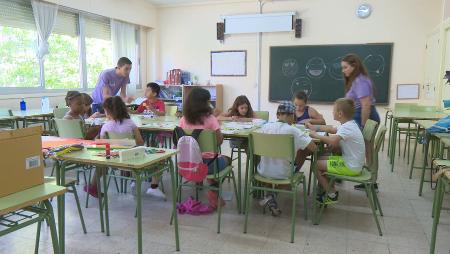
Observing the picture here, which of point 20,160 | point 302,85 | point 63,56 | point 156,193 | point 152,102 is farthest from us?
point 302,85

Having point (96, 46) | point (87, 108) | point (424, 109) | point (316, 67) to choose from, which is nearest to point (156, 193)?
point (87, 108)

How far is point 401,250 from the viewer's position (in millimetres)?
2482

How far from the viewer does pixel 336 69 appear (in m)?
6.77

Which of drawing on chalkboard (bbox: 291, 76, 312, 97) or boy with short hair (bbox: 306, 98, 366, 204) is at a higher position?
drawing on chalkboard (bbox: 291, 76, 312, 97)

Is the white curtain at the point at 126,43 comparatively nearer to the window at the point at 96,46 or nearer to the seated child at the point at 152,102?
the window at the point at 96,46

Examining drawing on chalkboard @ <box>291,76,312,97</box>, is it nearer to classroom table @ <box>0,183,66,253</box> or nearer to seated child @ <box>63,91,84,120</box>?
seated child @ <box>63,91,84,120</box>

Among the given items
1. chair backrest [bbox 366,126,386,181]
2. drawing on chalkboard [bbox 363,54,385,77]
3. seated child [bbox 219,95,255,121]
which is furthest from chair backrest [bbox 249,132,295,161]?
drawing on chalkboard [bbox 363,54,385,77]

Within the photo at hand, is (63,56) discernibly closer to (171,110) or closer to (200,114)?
(171,110)

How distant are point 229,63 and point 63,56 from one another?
10.8 feet

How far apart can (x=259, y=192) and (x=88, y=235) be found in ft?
5.43

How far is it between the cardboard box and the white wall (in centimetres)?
602

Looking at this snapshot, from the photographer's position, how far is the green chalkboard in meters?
6.55

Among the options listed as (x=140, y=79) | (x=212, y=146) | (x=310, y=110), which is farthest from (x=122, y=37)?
(x=212, y=146)

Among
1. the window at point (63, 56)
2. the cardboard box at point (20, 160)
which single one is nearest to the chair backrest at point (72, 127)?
the cardboard box at point (20, 160)
